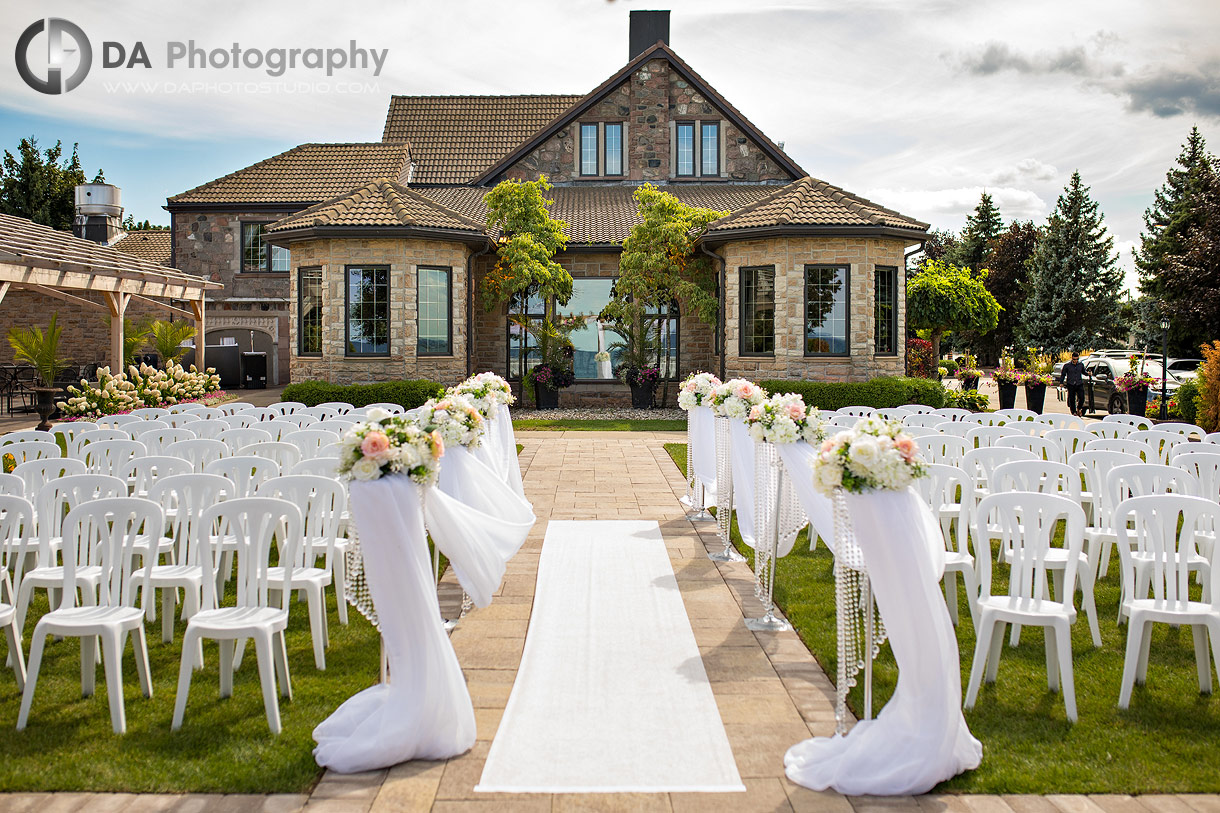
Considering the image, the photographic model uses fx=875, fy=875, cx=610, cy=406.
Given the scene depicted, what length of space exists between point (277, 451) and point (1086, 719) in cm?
631

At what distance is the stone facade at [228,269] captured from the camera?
2786cm

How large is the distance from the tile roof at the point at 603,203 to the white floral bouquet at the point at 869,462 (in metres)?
17.0

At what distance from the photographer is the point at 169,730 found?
14.0 feet

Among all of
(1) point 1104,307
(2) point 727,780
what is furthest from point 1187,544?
(1) point 1104,307

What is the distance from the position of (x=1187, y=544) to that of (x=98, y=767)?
565 cm

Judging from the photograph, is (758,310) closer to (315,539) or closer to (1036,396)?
(1036,396)

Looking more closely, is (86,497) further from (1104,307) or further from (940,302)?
(1104,307)

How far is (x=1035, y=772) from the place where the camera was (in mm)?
3881

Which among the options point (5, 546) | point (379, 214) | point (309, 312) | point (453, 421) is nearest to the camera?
point (5, 546)

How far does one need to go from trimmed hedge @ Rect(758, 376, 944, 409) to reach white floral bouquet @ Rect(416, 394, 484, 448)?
11059mm

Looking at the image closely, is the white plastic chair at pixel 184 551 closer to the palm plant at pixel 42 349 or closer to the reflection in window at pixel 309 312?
the reflection in window at pixel 309 312

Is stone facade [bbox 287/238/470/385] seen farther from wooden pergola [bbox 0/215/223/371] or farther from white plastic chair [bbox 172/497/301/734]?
white plastic chair [bbox 172/497/301/734]

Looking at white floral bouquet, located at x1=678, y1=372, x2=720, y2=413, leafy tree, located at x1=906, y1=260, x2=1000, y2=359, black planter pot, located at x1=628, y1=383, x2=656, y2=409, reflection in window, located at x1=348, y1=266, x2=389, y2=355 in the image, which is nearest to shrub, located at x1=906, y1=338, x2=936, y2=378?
leafy tree, located at x1=906, y1=260, x2=1000, y2=359

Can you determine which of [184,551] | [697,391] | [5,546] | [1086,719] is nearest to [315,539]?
[184,551]
